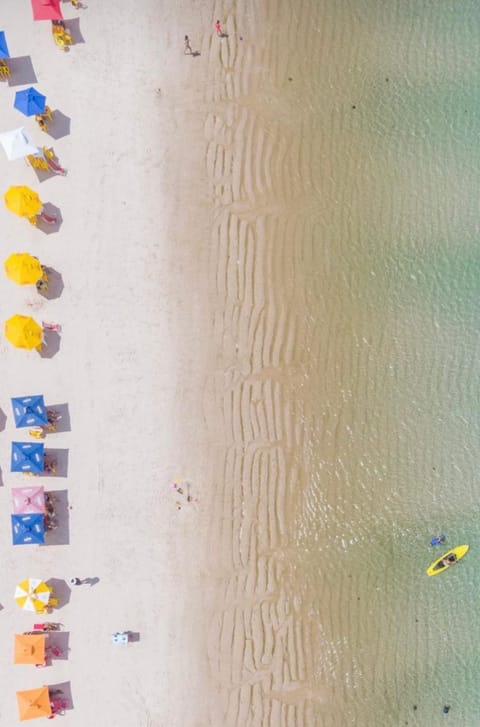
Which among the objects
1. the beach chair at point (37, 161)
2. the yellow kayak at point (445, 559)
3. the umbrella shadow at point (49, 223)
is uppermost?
the beach chair at point (37, 161)

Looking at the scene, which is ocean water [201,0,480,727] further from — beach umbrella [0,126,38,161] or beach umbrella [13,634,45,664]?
beach umbrella [0,126,38,161]

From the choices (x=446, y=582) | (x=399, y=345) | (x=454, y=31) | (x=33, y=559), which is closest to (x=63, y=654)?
(x=33, y=559)

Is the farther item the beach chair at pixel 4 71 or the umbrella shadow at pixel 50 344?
the beach chair at pixel 4 71

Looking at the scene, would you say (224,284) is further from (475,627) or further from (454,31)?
(475,627)

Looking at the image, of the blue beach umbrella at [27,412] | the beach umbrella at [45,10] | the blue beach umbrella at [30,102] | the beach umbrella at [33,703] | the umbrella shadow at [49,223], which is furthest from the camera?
the umbrella shadow at [49,223]

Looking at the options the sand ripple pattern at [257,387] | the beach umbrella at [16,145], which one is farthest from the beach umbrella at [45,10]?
the sand ripple pattern at [257,387]

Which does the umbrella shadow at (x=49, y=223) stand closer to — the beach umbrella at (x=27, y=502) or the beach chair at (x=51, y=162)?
the beach chair at (x=51, y=162)
